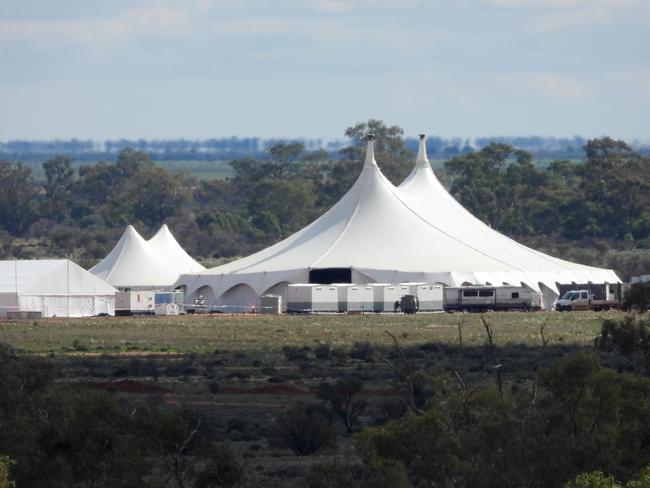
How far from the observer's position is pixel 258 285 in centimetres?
6100

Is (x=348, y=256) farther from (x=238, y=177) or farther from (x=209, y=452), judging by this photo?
(x=238, y=177)

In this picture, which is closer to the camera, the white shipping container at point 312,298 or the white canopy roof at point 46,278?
the white canopy roof at point 46,278

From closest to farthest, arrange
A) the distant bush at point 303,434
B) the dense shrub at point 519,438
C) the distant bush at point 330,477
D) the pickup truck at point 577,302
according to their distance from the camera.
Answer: the distant bush at point 330,477, the dense shrub at point 519,438, the distant bush at point 303,434, the pickup truck at point 577,302

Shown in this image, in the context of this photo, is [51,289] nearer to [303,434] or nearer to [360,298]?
[360,298]

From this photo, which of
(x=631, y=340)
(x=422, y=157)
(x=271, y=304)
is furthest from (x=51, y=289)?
(x=631, y=340)

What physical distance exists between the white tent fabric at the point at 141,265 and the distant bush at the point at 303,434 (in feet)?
141

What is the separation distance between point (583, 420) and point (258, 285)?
4126 centimetres

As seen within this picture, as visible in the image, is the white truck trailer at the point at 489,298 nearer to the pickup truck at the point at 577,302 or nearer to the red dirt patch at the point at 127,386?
the pickup truck at the point at 577,302

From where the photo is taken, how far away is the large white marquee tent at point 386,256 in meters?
60.8

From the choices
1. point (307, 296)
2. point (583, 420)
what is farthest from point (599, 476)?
point (307, 296)

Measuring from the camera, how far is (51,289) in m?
59.6

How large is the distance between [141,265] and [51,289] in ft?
34.8

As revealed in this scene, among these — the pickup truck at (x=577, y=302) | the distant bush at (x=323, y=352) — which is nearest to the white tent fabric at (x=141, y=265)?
the pickup truck at (x=577, y=302)

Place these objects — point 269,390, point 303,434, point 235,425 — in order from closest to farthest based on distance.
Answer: point 303,434
point 235,425
point 269,390
